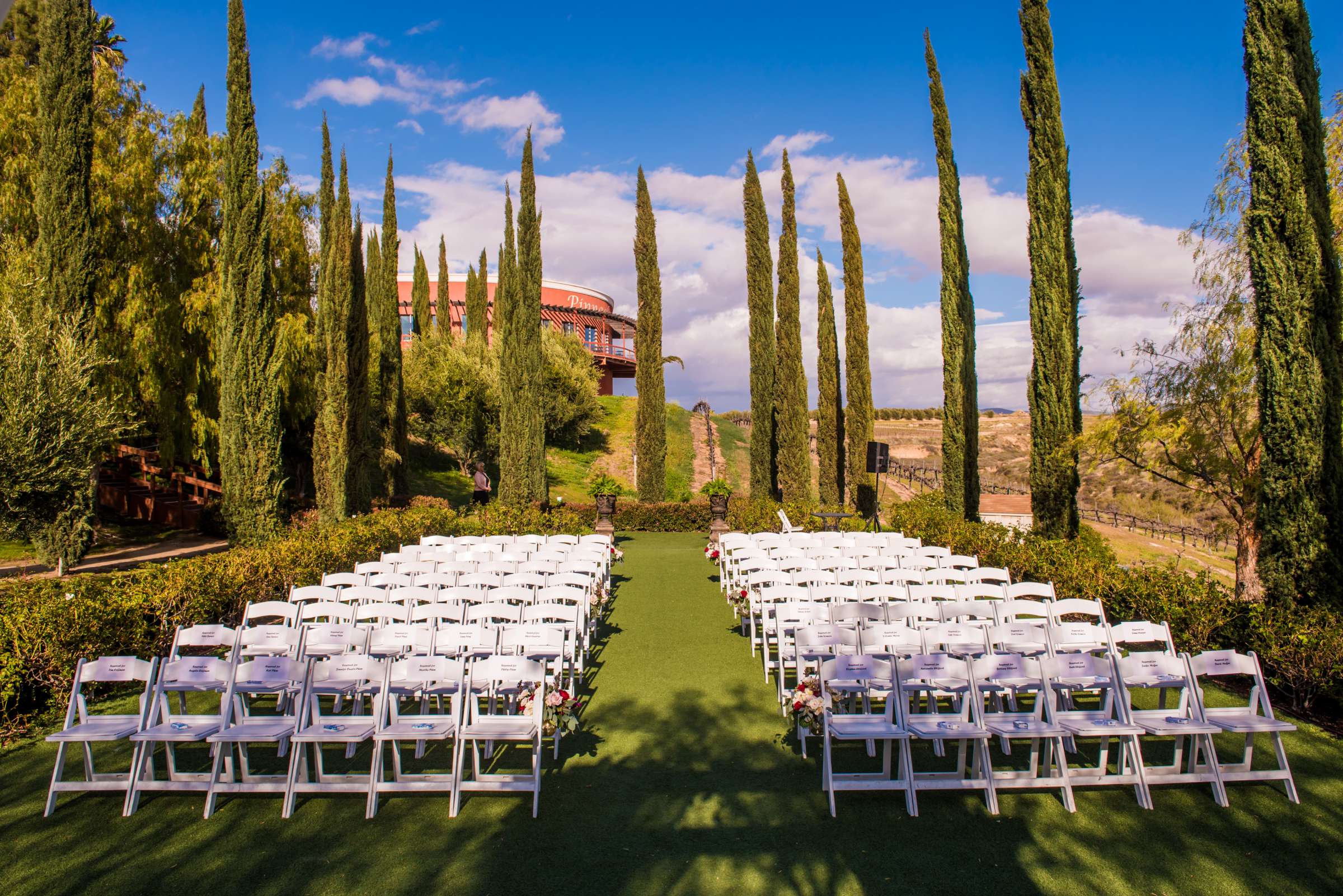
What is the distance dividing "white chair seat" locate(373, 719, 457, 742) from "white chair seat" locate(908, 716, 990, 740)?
289cm

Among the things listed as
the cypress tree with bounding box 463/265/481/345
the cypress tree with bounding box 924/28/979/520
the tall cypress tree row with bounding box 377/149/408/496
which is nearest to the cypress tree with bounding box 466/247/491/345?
the cypress tree with bounding box 463/265/481/345

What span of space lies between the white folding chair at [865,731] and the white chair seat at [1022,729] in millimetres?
568

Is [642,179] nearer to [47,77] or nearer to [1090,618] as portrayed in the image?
[47,77]

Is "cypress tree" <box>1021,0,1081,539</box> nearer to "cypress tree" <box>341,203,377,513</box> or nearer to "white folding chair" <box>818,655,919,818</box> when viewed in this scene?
"white folding chair" <box>818,655,919,818</box>

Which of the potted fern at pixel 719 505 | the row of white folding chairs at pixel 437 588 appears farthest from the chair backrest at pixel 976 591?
the potted fern at pixel 719 505

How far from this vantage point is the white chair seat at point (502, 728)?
4.57m

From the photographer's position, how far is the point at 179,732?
14.8 feet

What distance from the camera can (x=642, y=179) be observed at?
2464 centimetres

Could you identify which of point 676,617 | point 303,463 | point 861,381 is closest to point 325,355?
point 303,463

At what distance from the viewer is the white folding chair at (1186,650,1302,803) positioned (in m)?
4.48

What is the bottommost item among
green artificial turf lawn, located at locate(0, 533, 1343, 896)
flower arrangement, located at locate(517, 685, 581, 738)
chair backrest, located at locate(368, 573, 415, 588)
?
green artificial turf lawn, located at locate(0, 533, 1343, 896)

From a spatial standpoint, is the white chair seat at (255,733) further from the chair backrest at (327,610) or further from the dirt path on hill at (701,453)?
the dirt path on hill at (701,453)

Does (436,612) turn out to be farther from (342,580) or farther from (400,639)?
(342,580)

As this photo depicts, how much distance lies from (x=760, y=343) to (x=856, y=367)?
3027mm
